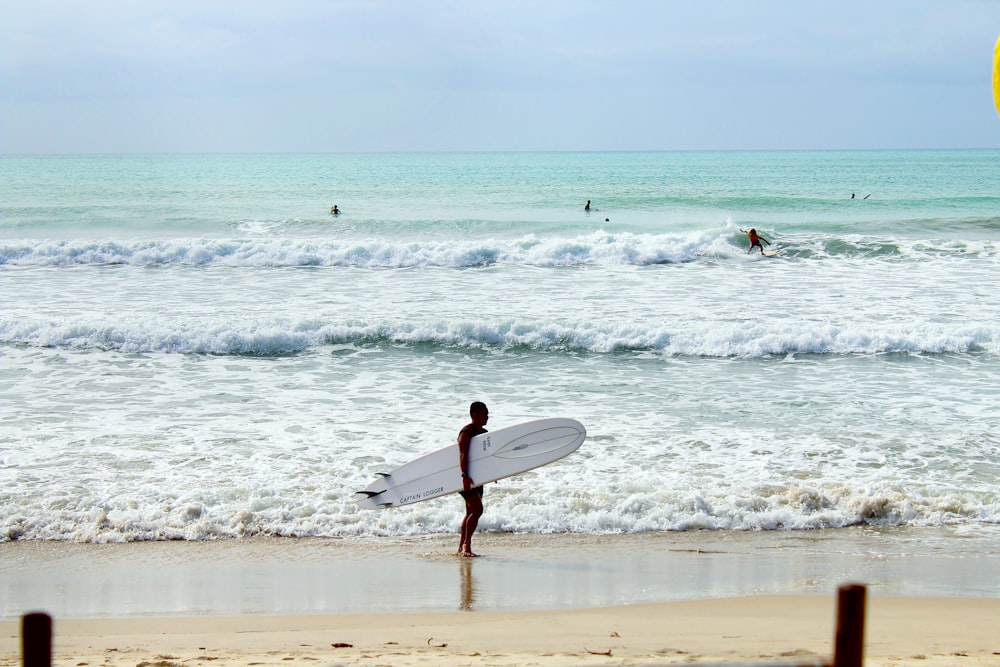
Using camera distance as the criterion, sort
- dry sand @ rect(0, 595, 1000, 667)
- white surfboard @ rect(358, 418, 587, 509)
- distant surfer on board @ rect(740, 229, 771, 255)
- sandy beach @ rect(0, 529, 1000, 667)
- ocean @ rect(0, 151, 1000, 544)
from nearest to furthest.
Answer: dry sand @ rect(0, 595, 1000, 667) < sandy beach @ rect(0, 529, 1000, 667) < white surfboard @ rect(358, 418, 587, 509) < ocean @ rect(0, 151, 1000, 544) < distant surfer on board @ rect(740, 229, 771, 255)

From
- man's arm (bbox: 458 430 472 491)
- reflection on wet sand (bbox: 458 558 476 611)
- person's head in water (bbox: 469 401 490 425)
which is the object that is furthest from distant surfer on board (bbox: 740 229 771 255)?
reflection on wet sand (bbox: 458 558 476 611)

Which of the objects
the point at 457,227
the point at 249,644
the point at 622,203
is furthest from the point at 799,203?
the point at 249,644

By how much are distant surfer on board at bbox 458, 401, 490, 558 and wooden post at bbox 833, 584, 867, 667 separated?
469cm

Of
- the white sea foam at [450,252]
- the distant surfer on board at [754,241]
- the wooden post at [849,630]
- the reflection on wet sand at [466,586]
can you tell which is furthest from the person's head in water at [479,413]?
the distant surfer on board at [754,241]

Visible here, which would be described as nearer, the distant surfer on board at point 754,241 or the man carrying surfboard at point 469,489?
the man carrying surfboard at point 469,489

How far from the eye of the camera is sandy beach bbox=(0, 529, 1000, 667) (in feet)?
16.0

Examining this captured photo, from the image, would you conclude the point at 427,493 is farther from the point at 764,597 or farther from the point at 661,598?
the point at 764,597

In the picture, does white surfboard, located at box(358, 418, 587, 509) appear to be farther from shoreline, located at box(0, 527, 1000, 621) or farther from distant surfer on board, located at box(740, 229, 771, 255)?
distant surfer on board, located at box(740, 229, 771, 255)

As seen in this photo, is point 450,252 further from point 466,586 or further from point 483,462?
point 466,586

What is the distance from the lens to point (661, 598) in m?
5.96

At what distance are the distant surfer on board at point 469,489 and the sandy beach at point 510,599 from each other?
15 cm

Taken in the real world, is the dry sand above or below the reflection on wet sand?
above

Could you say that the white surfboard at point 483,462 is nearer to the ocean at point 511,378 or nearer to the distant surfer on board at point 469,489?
the distant surfer on board at point 469,489

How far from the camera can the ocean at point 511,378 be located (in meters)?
7.68
